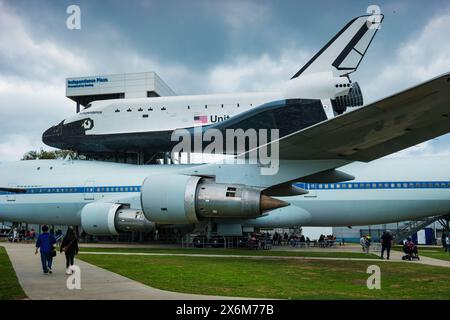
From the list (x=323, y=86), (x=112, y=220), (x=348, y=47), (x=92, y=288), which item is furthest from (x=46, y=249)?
(x=348, y=47)

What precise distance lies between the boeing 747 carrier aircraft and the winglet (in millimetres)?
66

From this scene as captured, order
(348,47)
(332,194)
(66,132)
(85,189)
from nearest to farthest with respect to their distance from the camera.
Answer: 1. (332,194)
2. (85,189)
3. (348,47)
4. (66,132)

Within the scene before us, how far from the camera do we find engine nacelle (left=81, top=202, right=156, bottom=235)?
22578mm

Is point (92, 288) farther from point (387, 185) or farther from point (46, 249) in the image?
point (387, 185)

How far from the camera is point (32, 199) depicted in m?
28.2

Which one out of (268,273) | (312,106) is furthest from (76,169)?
(268,273)

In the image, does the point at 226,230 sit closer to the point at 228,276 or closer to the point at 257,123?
the point at 257,123

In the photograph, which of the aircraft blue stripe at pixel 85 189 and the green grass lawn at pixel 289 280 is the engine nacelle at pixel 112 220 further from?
the green grass lawn at pixel 289 280

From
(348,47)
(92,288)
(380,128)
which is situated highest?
(348,47)

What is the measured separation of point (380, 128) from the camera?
1152cm

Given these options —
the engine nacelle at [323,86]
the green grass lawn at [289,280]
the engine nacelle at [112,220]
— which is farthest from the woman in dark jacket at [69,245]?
the engine nacelle at [323,86]

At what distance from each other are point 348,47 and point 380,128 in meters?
20.0

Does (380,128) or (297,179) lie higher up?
(380,128)

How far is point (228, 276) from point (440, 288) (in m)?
4.80
